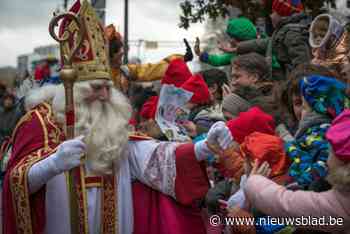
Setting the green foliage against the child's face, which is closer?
the child's face

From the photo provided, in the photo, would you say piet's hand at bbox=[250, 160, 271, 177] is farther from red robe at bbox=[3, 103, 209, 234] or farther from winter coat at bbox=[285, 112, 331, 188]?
red robe at bbox=[3, 103, 209, 234]

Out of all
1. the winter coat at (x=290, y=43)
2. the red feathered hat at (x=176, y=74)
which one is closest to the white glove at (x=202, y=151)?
the red feathered hat at (x=176, y=74)

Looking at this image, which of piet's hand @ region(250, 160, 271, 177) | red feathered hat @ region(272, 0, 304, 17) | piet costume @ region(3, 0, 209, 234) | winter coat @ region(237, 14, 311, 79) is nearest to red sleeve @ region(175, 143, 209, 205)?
piet costume @ region(3, 0, 209, 234)

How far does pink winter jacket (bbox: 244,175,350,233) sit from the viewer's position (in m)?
2.91

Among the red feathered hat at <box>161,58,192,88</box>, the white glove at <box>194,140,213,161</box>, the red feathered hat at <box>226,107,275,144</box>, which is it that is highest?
the red feathered hat at <box>161,58,192,88</box>

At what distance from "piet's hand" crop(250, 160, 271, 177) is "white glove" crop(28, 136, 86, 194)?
3.13 feet

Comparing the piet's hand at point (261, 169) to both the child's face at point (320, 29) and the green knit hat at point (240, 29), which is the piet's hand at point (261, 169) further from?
the green knit hat at point (240, 29)

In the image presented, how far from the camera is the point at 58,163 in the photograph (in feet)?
12.0

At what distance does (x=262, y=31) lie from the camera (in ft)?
29.7

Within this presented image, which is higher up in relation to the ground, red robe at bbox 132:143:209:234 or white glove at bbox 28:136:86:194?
white glove at bbox 28:136:86:194

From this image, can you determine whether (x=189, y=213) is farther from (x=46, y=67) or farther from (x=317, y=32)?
(x=46, y=67)

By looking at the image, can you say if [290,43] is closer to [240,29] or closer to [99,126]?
[240,29]

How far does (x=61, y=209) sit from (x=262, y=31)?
18.1 feet

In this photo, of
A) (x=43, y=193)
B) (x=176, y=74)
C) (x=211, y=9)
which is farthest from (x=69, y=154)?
(x=211, y=9)
